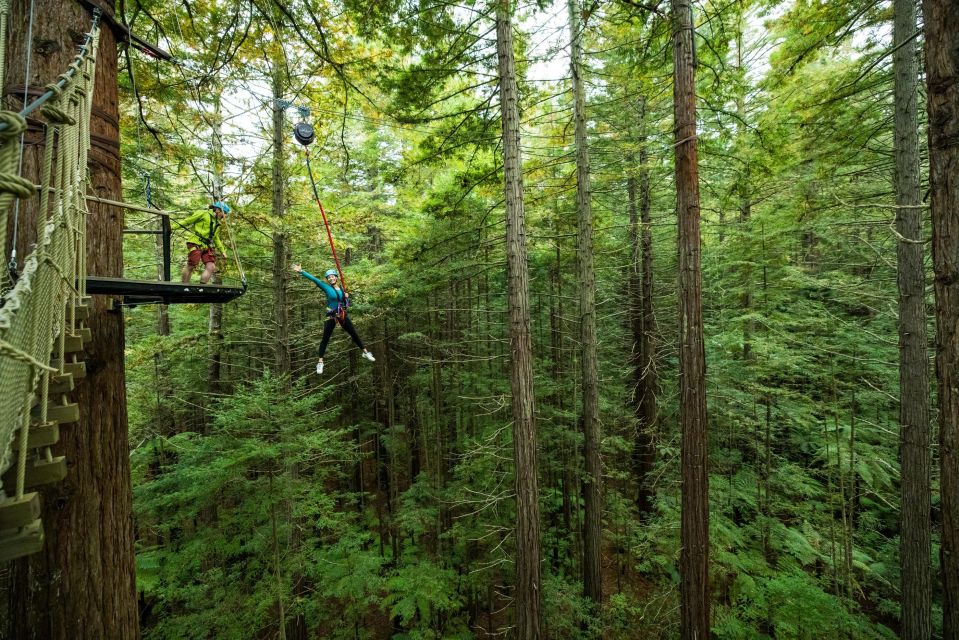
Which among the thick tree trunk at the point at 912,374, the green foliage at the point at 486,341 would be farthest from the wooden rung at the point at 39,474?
the thick tree trunk at the point at 912,374

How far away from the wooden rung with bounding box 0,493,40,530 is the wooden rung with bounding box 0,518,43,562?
0.03m

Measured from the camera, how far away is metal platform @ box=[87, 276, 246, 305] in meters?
2.31

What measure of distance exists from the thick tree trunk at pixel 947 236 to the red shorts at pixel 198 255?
6.71m

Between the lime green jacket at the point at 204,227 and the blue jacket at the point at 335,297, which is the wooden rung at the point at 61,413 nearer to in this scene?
the lime green jacket at the point at 204,227

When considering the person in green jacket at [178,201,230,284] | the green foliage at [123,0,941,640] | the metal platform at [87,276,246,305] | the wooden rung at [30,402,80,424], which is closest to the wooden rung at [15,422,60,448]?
the wooden rung at [30,402,80,424]

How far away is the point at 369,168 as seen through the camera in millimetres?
13672

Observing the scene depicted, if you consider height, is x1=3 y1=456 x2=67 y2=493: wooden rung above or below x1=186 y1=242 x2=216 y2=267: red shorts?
below

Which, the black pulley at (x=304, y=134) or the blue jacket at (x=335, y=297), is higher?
the black pulley at (x=304, y=134)

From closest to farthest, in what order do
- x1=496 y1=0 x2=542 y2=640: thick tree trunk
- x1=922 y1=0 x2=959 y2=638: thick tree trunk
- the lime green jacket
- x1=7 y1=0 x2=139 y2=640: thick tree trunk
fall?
x1=7 y1=0 x2=139 y2=640: thick tree trunk → x1=922 y1=0 x2=959 y2=638: thick tree trunk → the lime green jacket → x1=496 y1=0 x2=542 y2=640: thick tree trunk

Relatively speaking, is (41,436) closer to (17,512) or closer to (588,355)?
(17,512)

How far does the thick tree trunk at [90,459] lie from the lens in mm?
2088

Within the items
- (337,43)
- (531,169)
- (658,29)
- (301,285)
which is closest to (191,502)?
(301,285)

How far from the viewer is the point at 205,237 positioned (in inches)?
162

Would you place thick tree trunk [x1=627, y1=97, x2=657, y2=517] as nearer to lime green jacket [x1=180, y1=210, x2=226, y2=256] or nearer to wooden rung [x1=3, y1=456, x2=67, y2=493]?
lime green jacket [x1=180, y1=210, x2=226, y2=256]
